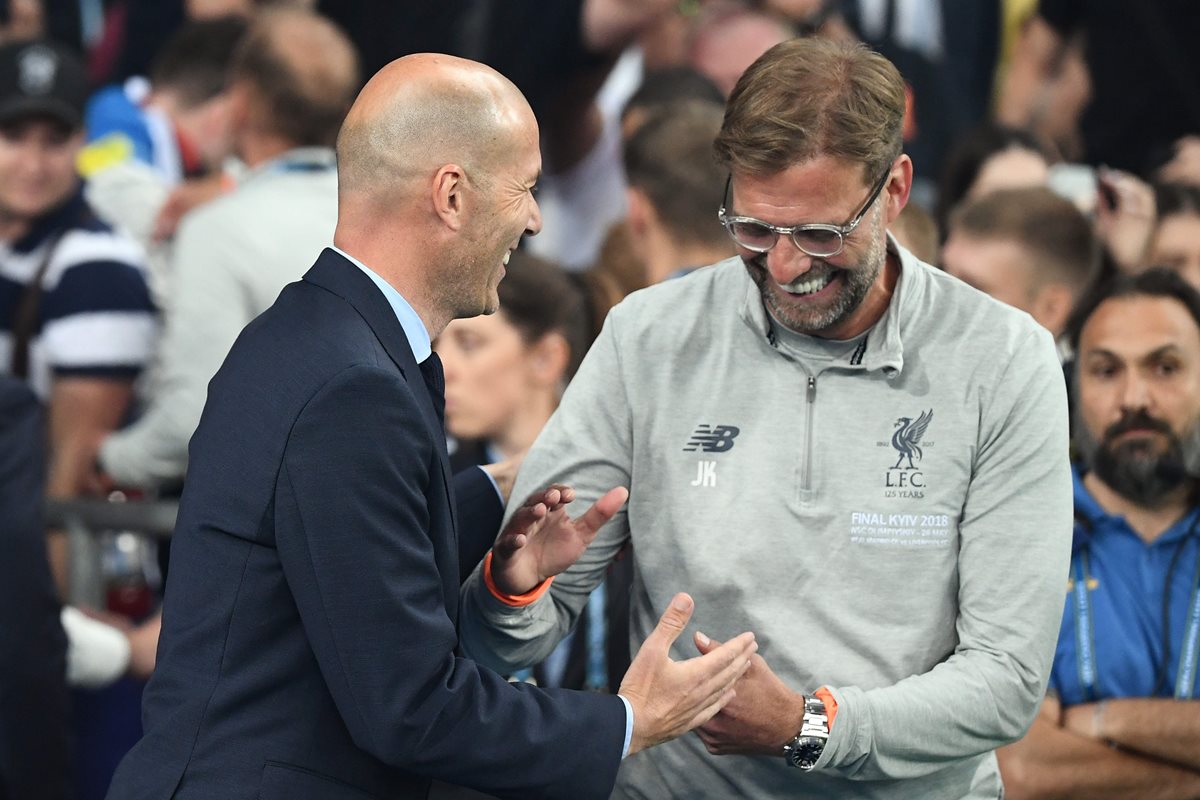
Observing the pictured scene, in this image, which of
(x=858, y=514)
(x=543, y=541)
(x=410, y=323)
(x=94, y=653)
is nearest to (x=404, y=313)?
(x=410, y=323)

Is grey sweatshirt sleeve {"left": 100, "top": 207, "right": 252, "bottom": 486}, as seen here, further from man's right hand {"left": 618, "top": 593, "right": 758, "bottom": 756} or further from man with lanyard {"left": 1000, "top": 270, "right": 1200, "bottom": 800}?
man's right hand {"left": 618, "top": 593, "right": 758, "bottom": 756}

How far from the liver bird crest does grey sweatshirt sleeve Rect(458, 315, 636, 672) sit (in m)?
0.48

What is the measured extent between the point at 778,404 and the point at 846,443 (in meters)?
0.14

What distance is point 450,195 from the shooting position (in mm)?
2693

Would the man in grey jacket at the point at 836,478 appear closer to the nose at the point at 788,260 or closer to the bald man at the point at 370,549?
the nose at the point at 788,260

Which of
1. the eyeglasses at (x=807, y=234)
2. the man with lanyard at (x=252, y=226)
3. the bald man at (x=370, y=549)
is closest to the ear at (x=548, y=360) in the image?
the man with lanyard at (x=252, y=226)

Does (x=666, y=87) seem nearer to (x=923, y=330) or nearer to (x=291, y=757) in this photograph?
(x=923, y=330)

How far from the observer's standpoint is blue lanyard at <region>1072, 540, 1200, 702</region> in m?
3.86

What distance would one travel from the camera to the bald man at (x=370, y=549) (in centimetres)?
252

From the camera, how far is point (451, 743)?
2561 mm

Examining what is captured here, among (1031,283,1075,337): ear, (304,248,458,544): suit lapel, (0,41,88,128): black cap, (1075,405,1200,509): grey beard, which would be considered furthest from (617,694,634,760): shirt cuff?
(0,41,88,128): black cap

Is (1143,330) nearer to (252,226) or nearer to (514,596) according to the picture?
(514,596)

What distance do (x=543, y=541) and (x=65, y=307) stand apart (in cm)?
300

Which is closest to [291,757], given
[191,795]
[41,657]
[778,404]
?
[191,795]
